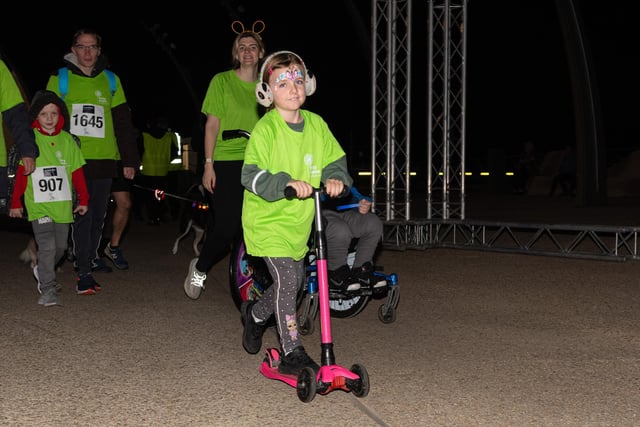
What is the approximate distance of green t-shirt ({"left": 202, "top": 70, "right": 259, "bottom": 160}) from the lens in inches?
256

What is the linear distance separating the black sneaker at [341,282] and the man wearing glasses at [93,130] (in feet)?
8.82

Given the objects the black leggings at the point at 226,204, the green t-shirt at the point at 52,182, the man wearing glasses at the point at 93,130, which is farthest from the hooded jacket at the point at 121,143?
the black leggings at the point at 226,204

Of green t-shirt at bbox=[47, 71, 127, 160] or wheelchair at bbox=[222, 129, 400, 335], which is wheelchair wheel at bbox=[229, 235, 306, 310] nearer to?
wheelchair at bbox=[222, 129, 400, 335]

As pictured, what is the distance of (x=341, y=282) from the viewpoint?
605 centimetres

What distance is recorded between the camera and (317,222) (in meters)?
4.51

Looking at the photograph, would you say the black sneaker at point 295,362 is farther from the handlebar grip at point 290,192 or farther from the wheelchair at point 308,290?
the wheelchair at point 308,290

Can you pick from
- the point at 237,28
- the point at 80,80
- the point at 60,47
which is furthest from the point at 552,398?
the point at 60,47

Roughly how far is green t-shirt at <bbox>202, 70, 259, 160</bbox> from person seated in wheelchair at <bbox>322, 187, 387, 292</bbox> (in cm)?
85

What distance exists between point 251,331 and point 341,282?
38.6 inches

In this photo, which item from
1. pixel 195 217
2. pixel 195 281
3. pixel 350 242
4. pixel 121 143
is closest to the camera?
pixel 350 242

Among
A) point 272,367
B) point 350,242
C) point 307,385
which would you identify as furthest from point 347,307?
point 307,385

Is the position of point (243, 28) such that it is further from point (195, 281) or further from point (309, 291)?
point (309, 291)

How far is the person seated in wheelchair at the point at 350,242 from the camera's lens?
6080 mm

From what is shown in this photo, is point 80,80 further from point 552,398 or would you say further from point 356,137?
point 356,137
